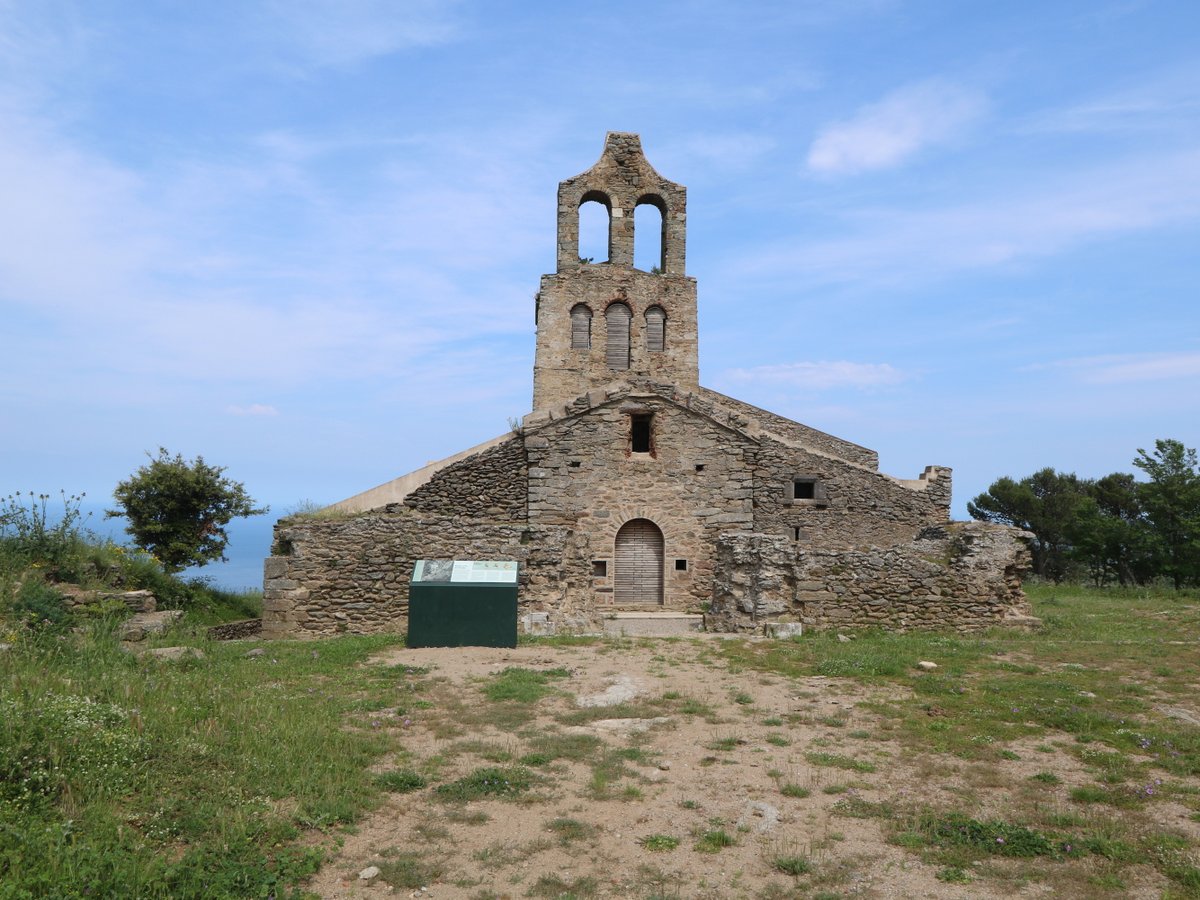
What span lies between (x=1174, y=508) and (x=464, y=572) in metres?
23.0

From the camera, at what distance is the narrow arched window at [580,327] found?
26.1 meters

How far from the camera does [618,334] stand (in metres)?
26.4

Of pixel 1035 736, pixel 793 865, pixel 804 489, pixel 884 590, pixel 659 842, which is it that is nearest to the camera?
pixel 793 865

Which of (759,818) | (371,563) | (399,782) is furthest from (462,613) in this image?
(759,818)

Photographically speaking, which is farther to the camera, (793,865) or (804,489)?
(804,489)

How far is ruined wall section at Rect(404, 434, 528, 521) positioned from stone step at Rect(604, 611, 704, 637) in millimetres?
3070

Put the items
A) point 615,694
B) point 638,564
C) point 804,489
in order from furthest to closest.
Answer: point 804,489
point 638,564
point 615,694

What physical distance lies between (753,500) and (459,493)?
23.9 ft

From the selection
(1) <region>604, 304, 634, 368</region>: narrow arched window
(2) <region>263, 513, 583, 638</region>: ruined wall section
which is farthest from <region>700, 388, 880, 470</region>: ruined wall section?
(2) <region>263, 513, 583, 638</region>: ruined wall section

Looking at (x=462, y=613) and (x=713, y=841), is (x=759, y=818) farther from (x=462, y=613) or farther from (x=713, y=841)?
(x=462, y=613)

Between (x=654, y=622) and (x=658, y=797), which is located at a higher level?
(x=654, y=622)

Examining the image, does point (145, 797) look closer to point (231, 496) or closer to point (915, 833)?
point (915, 833)

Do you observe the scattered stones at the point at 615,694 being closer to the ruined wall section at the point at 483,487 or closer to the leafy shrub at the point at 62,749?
the leafy shrub at the point at 62,749

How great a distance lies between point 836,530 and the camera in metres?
20.4
